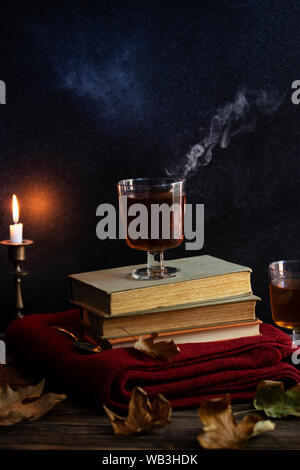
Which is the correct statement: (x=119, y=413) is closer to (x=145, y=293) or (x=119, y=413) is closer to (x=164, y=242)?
(x=145, y=293)

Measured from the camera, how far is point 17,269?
5.23 ft

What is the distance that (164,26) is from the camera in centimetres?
165

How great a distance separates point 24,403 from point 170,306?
1.13 feet

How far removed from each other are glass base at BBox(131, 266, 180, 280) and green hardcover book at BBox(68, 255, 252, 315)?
2cm

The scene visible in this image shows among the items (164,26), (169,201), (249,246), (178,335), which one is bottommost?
(178,335)

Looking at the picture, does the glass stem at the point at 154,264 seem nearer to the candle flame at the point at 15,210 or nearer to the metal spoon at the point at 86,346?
the metal spoon at the point at 86,346

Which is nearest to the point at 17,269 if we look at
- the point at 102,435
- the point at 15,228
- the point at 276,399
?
the point at 15,228

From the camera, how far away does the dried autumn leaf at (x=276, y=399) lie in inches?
44.6

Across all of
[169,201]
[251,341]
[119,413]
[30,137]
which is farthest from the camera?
[30,137]

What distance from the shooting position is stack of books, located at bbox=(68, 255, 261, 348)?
1279mm

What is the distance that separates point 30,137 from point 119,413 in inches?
31.2

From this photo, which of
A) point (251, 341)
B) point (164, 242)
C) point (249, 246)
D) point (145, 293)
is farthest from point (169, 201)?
point (249, 246)

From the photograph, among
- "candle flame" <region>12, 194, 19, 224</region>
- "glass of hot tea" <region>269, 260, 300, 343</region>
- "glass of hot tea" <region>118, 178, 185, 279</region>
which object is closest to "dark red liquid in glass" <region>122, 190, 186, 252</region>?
"glass of hot tea" <region>118, 178, 185, 279</region>

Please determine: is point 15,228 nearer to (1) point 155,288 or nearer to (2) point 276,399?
(1) point 155,288
